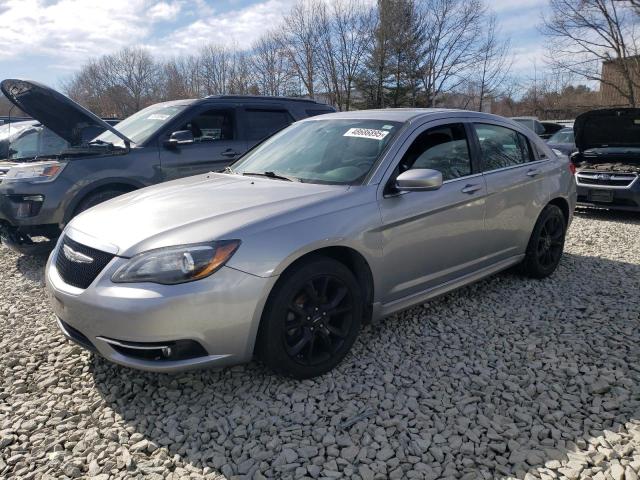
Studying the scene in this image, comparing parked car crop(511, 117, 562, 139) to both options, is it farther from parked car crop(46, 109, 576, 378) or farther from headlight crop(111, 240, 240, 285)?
headlight crop(111, 240, 240, 285)

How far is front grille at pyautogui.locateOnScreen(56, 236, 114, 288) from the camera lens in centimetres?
272

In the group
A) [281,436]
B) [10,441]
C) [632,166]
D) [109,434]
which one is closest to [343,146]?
[281,436]

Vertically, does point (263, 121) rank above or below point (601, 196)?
above

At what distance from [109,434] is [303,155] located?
7.54 ft

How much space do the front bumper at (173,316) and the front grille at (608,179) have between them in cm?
711

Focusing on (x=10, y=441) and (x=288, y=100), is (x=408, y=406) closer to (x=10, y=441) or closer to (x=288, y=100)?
(x=10, y=441)

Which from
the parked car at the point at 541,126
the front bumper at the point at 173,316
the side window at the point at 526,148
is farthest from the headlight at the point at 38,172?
the parked car at the point at 541,126

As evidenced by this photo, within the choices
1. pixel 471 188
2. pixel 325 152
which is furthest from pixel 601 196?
pixel 325 152

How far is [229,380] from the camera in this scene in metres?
3.05

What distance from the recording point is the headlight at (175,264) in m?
2.53

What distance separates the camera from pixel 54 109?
5.66 m

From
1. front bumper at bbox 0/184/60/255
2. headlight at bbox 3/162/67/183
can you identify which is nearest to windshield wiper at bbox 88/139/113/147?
headlight at bbox 3/162/67/183

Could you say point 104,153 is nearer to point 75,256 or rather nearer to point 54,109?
point 54,109

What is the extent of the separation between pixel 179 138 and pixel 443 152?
3.17m
